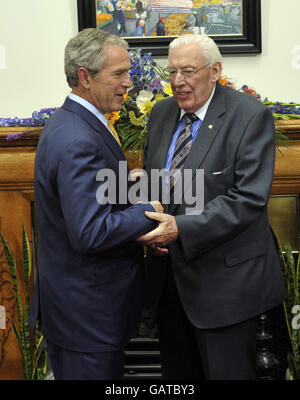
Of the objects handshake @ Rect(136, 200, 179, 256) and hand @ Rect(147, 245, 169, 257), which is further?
hand @ Rect(147, 245, 169, 257)

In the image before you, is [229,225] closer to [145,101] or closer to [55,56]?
[145,101]

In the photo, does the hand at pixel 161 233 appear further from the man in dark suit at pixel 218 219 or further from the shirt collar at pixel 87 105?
the shirt collar at pixel 87 105

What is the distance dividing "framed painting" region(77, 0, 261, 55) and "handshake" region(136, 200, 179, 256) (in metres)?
1.52

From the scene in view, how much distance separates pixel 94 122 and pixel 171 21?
5.27 feet

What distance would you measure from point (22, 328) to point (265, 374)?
4.21ft

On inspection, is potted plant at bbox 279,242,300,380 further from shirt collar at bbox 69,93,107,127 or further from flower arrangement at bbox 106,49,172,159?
shirt collar at bbox 69,93,107,127

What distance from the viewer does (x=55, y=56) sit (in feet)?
11.2

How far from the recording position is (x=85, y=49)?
1968 millimetres

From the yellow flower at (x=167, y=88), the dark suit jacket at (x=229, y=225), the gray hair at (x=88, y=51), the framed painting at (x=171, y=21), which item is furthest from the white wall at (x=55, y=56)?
the gray hair at (x=88, y=51)

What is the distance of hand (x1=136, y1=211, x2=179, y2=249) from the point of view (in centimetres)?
206

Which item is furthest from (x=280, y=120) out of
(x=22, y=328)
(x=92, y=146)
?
(x=22, y=328)

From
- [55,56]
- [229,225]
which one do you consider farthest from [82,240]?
[55,56]

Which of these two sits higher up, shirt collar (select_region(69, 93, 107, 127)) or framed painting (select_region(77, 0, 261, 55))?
framed painting (select_region(77, 0, 261, 55))

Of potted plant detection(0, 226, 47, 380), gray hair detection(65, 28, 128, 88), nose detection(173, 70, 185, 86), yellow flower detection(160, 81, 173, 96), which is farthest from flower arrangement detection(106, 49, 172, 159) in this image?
gray hair detection(65, 28, 128, 88)
